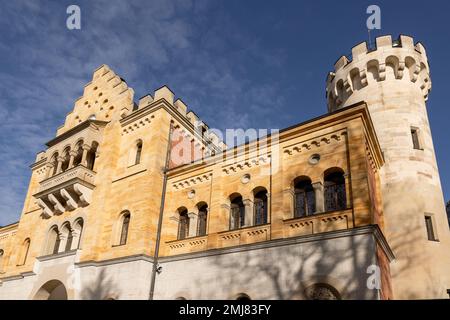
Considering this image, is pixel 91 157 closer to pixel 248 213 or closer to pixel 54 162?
pixel 54 162

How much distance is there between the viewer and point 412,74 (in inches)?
837

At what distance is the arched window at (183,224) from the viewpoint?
17.8 metres

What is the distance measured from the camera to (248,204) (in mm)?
15688

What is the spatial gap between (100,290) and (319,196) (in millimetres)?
10961

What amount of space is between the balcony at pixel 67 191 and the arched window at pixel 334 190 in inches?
506

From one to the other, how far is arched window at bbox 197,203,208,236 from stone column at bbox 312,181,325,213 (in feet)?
18.2

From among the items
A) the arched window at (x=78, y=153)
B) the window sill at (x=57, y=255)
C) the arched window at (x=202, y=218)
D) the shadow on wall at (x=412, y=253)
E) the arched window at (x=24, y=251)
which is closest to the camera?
the shadow on wall at (x=412, y=253)

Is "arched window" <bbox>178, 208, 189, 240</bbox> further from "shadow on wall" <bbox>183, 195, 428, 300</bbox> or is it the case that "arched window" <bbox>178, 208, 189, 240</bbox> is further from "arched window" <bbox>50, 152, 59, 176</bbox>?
"arched window" <bbox>50, 152, 59, 176</bbox>

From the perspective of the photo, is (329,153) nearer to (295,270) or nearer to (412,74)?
(295,270)

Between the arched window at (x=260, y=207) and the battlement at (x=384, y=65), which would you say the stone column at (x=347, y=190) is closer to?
the arched window at (x=260, y=207)

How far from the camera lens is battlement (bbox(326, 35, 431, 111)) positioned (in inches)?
837

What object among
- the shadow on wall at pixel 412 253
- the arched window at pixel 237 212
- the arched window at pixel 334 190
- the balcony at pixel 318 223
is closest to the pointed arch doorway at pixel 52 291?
the arched window at pixel 237 212
